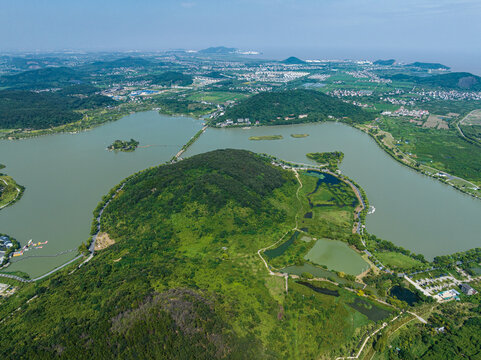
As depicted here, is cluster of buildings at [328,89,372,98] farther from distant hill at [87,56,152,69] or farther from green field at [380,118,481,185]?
distant hill at [87,56,152,69]

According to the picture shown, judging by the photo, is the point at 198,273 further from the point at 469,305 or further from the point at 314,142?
the point at 314,142

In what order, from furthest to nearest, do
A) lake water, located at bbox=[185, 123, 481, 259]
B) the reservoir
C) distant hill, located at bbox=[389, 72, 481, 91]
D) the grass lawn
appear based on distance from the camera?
distant hill, located at bbox=[389, 72, 481, 91]
lake water, located at bbox=[185, 123, 481, 259]
the reservoir
the grass lawn

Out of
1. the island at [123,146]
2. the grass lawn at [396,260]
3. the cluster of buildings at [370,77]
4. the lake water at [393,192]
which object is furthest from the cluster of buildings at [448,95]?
the island at [123,146]

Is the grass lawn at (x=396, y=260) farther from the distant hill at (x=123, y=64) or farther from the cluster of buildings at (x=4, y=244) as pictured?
the distant hill at (x=123, y=64)

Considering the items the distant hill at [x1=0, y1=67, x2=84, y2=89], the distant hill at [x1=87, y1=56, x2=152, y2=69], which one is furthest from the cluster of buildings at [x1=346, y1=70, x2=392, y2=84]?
the distant hill at [x1=0, y1=67, x2=84, y2=89]

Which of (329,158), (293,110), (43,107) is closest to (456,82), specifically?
(293,110)

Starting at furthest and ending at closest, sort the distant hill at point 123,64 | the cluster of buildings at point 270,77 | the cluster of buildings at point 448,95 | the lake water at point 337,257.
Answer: the distant hill at point 123,64 → the cluster of buildings at point 270,77 → the cluster of buildings at point 448,95 → the lake water at point 337,257
